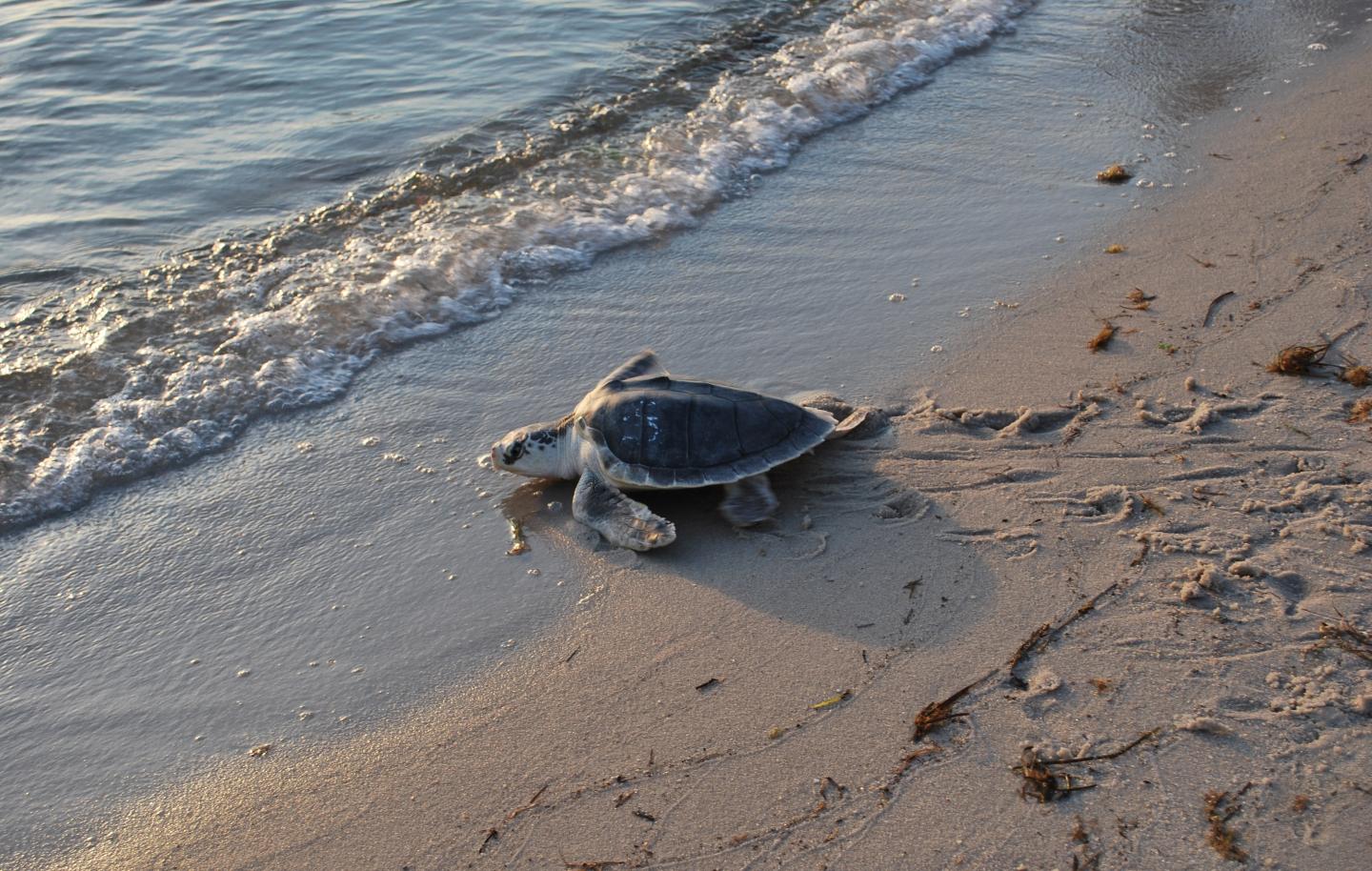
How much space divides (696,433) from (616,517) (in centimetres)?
46

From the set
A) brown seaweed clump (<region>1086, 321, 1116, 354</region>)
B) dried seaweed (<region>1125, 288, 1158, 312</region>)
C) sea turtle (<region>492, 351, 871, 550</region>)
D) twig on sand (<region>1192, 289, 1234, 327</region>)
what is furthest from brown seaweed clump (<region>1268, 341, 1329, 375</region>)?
sea turtle (<region>492, 351, 871, 550</region>)

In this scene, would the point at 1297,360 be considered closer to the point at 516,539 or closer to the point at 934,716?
the point at 934,716

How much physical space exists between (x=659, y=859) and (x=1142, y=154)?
5.97 m

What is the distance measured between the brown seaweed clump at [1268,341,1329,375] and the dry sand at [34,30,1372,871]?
0.05m

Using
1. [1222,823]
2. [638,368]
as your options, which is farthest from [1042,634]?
[638,368]

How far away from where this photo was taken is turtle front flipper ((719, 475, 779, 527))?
4062 millimetres

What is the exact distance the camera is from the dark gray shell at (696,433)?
4.14 meters

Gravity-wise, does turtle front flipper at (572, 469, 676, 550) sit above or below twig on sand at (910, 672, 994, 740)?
above

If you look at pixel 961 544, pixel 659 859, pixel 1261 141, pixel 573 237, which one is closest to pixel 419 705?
pixel 659 859

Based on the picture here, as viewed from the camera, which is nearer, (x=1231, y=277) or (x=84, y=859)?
(x=84, y=859)

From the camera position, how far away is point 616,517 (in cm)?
406

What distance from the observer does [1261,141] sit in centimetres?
695

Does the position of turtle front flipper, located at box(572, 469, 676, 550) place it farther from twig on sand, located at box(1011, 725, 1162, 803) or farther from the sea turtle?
twig on sand, located at box(1011, 725, 1162, 803)

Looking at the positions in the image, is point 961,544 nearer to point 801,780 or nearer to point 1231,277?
point 801,780
